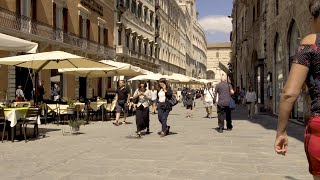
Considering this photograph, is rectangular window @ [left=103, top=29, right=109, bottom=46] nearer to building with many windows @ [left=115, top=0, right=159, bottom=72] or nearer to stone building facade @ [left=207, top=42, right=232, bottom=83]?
building with many windows @ [left=115, top=0, right=159, bottom=72]

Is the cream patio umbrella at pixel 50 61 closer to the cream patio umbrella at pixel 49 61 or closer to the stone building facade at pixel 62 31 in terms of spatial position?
the cream patio umbrella at pixel 49 61

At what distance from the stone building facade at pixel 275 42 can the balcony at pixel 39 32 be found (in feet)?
40.1

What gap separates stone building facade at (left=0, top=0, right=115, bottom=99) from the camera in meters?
21.8

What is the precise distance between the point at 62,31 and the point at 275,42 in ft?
46.0

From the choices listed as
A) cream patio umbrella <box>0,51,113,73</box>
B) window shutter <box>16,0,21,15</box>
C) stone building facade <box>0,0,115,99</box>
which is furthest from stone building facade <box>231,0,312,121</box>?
window shutter <box>16,0,21,15</box>

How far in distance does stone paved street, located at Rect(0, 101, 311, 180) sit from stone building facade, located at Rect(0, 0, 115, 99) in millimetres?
12523

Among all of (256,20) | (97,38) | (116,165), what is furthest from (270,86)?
(97,38)

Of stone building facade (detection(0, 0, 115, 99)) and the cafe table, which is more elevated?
stone building facade (detection(0, 0, 115, 99))

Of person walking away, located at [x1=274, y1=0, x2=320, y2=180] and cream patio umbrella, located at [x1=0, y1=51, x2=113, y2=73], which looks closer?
person walking away, located at [x1=274, y1=0, x2=320, y2=180]

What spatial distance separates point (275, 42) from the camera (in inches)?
776

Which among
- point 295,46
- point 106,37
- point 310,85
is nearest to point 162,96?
point 295,46

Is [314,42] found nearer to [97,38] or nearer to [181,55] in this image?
[97,38]

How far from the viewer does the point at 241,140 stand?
10086mm

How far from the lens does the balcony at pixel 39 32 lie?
21000 mm
